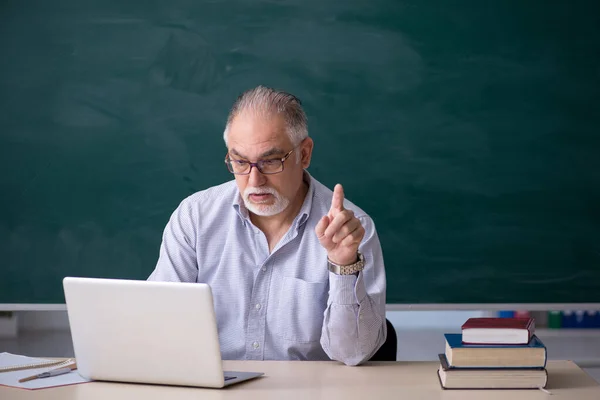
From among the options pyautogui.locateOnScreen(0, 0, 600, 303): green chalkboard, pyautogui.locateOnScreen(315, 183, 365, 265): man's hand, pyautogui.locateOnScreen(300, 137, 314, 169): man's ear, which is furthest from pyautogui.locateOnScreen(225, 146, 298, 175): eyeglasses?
pyautogui.locateOnScreen(0, 0, 600, 303): green chalkboard

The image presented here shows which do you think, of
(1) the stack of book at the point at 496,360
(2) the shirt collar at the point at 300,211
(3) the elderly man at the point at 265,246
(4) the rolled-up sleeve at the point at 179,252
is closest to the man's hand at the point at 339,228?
(3) the elderly man at the point at 265,246

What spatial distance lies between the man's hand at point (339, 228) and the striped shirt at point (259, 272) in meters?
0.23

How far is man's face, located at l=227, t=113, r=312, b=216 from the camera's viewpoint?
2.25m

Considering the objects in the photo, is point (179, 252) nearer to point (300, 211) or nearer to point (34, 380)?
point (300, 211)

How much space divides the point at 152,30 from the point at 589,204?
6.47 ft

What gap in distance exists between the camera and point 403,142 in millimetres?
3295

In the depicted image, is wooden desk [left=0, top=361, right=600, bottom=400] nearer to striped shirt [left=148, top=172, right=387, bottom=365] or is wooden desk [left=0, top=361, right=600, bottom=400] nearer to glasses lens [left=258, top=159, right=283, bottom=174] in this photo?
striped shirt [left=148, top=172, right=387, bottom=365]

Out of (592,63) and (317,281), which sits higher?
(592,63)

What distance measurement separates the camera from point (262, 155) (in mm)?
2258

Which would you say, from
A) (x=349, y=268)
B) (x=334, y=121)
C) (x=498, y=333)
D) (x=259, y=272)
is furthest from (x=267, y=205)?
(x=334, y=121)

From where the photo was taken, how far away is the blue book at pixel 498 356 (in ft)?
5.65

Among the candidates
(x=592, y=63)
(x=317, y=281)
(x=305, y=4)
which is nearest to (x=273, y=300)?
(x=317, y=281)

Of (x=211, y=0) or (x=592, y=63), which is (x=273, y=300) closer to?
(x=211, y=0)

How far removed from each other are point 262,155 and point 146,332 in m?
0.75
